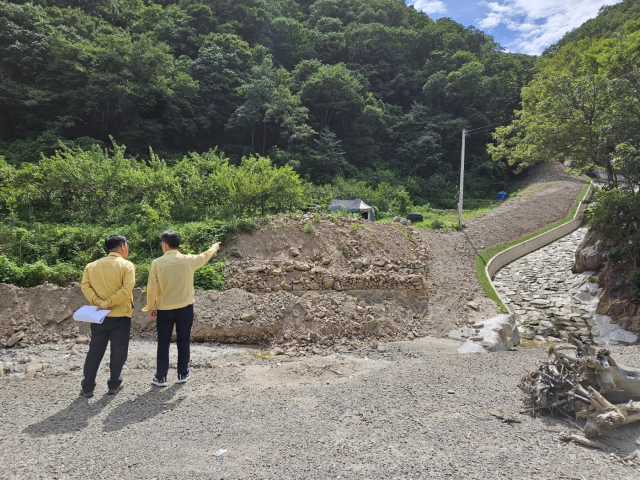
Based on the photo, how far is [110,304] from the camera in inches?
169

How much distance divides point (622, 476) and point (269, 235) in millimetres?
9963

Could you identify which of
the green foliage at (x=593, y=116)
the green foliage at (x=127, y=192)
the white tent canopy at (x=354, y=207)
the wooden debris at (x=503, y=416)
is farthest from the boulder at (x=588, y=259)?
the wooden debris at (x=503, y=416)

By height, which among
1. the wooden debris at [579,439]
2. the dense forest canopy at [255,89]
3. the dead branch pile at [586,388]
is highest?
the dense forest canopy at [255,89]

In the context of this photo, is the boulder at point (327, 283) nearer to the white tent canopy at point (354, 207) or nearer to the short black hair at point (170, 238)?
the short black hair at point (170, 238)

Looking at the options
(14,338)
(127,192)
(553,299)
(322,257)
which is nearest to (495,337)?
(322,257)

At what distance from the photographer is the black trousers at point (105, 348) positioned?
4.38m

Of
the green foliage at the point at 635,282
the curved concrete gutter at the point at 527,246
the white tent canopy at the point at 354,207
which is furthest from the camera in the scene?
the white tent canopy at the point at 354,207

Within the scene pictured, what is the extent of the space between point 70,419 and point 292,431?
7.75 ft

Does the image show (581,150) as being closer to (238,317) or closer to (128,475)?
(238,317)

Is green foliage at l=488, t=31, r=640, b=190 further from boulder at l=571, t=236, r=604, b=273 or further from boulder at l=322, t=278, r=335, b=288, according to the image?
boulder at l=322, t=278, r=335, b=288

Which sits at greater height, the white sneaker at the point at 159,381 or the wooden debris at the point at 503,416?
the wooden debris at the point at 503,416

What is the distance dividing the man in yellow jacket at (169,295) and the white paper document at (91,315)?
52cm

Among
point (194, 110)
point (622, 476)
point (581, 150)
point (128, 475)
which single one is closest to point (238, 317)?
point (128, 475)

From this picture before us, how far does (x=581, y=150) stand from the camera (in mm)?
15875
